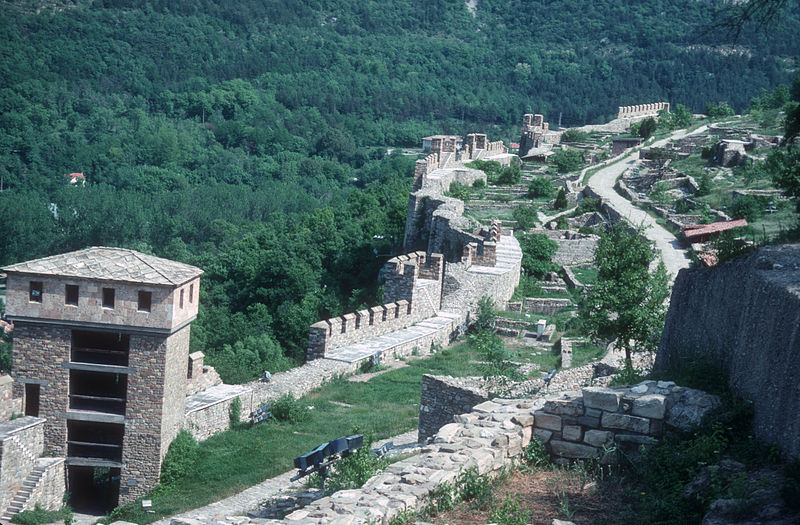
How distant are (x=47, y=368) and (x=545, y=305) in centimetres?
1048

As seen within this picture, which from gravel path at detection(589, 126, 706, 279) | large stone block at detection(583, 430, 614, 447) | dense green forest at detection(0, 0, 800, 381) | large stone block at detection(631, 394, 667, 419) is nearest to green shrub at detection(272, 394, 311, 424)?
gravel path at detection(589, 126, 706, 279)

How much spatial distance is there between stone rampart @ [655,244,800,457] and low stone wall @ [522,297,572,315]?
996 cm

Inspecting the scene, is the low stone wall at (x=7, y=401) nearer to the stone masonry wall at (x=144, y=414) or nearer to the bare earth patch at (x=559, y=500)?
the stone masonry wall at (x=144, y=414)

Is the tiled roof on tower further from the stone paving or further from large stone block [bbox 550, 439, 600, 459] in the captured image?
large stone block [bbox 550, 439, 600, 459]

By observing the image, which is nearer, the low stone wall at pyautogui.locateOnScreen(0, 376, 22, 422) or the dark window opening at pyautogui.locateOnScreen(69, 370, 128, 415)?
the low stone wall at pyautogui.locateOnScreen(0, 376, 22, 422)

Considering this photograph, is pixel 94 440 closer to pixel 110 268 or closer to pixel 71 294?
pixel 71 294

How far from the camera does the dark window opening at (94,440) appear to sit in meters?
13.7

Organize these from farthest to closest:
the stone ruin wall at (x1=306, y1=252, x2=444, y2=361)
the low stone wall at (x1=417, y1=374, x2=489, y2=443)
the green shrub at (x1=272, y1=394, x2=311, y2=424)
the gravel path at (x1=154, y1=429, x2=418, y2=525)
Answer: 1. the stone ruin wall at (x1=306, y1=252, x2=444, y2=361)
2. the green shrub at (x1=272, y1=394, x2=311, y2=424)
3. the low stone wall at (x1=417, y1=374, x2=489, y2=443)
4. the gravel path at (x1=154, y1=429, x2=418, y2=525)

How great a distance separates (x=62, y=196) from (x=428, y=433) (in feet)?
172

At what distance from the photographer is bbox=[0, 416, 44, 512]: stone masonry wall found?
12.6 metres

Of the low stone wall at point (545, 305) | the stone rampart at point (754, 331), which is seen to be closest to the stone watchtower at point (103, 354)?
the stone rampart at point (754, 331)

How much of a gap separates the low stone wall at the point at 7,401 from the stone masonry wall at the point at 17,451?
118 mm

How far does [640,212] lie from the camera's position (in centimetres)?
2803

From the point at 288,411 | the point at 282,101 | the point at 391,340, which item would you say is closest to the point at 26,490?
the point at 288,411
